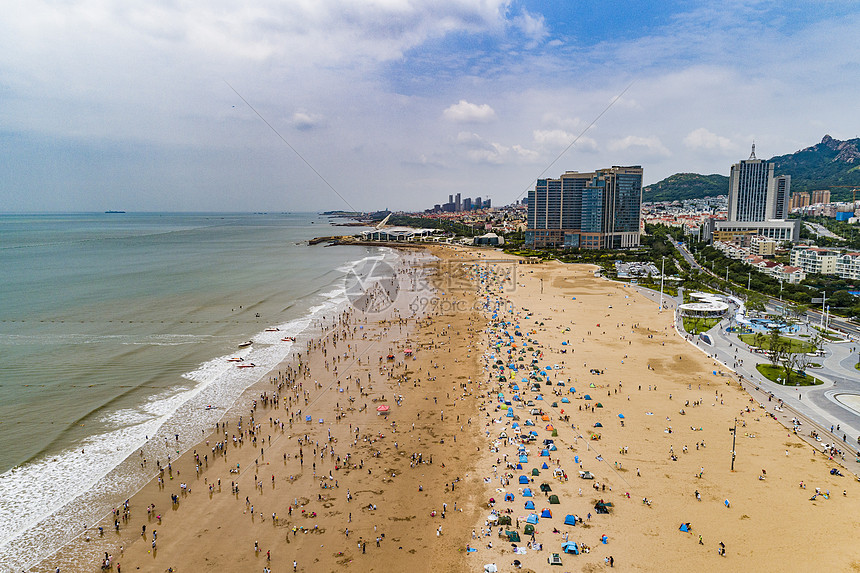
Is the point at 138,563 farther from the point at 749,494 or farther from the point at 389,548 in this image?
the point at 749,494

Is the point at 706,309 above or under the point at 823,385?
above

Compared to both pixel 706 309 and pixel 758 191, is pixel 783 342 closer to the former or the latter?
pixel 706 309

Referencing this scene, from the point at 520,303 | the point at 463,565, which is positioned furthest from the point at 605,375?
the point at 520,303

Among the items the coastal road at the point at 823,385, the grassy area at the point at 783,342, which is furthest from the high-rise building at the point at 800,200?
the coastal road at the point at 823,385

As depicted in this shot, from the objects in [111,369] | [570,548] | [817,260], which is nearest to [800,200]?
[817,260]

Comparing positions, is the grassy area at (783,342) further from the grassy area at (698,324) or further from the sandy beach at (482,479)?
the sandy beach at (482,479)

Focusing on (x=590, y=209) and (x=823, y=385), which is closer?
(x=823, y=385)
